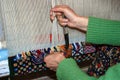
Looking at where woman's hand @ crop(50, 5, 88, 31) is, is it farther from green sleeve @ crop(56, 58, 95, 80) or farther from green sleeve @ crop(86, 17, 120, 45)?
green sleeve @ crop(56, 58, 95, 80)

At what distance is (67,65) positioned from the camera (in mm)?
808

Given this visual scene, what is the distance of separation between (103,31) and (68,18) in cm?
16

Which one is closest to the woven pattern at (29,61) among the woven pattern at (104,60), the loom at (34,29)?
the loom at (34,29)

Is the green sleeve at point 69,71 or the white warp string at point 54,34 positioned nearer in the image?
the green sleeve at point 69,71

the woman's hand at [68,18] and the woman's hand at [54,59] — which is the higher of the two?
the woman's hand at [68,18]

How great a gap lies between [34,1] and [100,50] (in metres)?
0.42

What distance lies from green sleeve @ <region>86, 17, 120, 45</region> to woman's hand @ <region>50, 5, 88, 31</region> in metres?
0.04

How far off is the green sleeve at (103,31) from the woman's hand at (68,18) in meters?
0.04

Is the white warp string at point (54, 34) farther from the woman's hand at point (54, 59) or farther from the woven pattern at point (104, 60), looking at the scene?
the woven pattern at point (104, 60)

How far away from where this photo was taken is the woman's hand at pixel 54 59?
86 centimetres

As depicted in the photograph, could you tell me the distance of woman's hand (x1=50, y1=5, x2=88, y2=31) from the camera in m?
0.87

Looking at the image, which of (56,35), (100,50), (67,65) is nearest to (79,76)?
(67,65)

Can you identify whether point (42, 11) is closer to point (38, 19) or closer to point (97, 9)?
Answer: point (38, 19)

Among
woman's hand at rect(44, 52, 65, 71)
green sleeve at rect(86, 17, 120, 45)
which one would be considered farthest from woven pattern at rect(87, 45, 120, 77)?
woman's hand at rect(44, 52, 65, 71)
